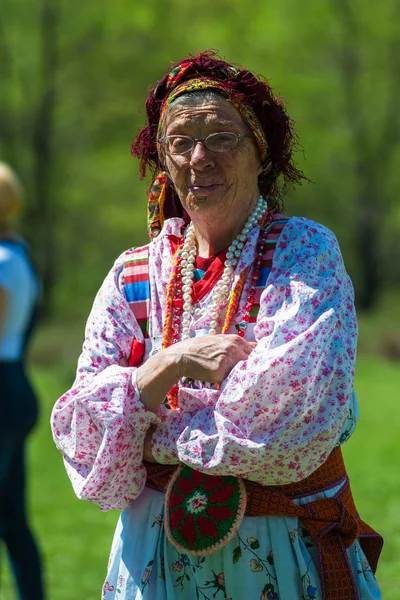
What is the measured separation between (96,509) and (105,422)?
228 inches

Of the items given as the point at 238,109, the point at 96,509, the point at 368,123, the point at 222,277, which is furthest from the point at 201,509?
the point at 368,123

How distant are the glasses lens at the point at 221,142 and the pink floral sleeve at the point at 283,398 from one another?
0.43 m

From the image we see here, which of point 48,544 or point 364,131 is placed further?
point 364,131

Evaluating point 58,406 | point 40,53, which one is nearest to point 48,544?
point 58,406

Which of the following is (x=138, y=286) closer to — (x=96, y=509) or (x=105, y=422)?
(x=105, y=422)

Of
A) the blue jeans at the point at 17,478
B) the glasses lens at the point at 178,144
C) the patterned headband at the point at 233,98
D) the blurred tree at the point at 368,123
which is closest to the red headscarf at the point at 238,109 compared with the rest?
the patterned headband at the point at 233,98

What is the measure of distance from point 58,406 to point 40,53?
22751 millimetres

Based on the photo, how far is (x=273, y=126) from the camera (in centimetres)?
A: 307

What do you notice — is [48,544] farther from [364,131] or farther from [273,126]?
Answer: [364,131]

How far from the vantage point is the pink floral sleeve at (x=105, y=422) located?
110 inches

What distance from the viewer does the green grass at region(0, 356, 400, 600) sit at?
6.19 meters

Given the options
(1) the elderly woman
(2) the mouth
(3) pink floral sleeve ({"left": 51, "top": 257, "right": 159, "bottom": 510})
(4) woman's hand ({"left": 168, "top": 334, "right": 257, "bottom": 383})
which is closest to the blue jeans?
(1) the elderly woman

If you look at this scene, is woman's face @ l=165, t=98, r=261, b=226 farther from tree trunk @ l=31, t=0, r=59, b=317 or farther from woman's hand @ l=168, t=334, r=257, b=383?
tree trunk @ l=31, t=0, r=59, b=317

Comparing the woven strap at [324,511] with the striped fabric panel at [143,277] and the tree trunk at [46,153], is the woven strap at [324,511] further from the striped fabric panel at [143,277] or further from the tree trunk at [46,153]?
the tree trunk at [46,153]
